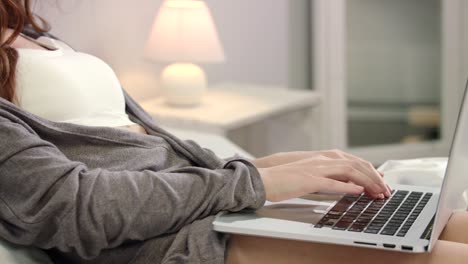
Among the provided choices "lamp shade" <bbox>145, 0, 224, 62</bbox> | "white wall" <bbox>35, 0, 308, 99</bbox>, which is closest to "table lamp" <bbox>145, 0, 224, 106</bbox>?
"lamp shade" <bbox>145, 0, 224, 62</bbox>

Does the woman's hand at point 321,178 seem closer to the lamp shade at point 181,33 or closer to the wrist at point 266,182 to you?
the wrist at point 266,182

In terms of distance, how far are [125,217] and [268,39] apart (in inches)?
86.4

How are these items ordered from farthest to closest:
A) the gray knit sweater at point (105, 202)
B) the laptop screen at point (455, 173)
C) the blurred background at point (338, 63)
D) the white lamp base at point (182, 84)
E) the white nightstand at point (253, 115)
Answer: the blurred background at point (338, 63) < the white lamp base at point (182, 84) < the white nightstand at point (253, 115) < the gray knit sweater at point (105, 202) < the laptop screen at point (455, 173)

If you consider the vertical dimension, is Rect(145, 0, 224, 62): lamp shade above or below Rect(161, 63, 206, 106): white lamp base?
above

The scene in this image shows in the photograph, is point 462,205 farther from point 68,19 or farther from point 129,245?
point 68,19

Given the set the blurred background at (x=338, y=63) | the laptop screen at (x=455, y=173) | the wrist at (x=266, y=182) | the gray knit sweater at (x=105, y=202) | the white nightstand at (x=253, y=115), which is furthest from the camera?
the blurred background at (x=338, y=63)

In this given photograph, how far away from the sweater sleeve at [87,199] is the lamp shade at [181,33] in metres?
1.33

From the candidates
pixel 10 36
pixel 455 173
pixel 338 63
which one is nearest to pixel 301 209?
pixel 455 173

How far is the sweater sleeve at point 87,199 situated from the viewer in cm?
131

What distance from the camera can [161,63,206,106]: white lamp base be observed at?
9.04ft

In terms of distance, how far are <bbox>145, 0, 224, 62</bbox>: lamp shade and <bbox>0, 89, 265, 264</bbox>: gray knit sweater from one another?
125cm

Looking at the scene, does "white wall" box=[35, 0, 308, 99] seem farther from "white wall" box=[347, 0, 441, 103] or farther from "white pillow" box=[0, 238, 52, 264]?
"white pillow" box=[0, 238, 52, 264]

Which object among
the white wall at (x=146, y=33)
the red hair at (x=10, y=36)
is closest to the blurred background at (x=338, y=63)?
the white wall at (x=146, y=33)

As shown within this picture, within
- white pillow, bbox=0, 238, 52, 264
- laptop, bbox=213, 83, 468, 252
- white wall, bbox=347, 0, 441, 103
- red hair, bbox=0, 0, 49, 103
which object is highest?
red hair, bbox=0, 0, 49, 103
